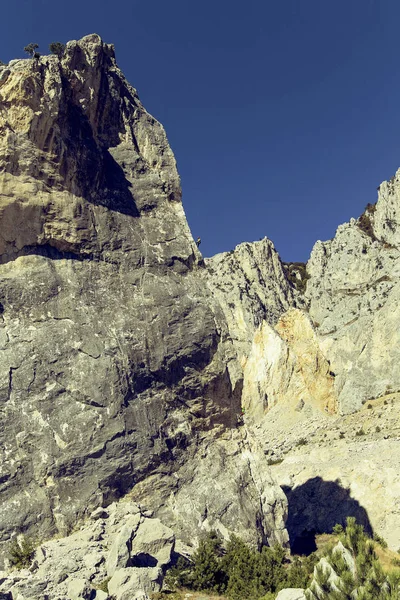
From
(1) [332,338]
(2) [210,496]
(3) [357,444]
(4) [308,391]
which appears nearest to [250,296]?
(1) [332,338]

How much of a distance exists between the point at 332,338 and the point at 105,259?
53.7 metres

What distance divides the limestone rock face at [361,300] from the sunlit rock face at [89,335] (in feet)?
135

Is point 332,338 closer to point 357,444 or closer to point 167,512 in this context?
point 357,444

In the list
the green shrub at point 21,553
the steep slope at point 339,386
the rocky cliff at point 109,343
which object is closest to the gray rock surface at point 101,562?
the green shrub at point 21,553

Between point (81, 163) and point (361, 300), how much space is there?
5892cm

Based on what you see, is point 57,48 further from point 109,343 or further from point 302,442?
point 302,442

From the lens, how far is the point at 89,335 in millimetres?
28297

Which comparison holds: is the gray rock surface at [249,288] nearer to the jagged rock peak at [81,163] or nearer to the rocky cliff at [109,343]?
the rocky cliff at [109,343]

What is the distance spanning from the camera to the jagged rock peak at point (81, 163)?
93.0 feet

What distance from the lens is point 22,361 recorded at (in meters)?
26.8

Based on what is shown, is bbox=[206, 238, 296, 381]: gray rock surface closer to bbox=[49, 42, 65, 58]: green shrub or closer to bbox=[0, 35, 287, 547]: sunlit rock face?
bbox=[0, 35, 287, 547]: sunlit rock face

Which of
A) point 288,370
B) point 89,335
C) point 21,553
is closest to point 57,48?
point 89,335

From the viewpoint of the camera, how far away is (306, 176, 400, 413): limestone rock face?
68125 millimetres

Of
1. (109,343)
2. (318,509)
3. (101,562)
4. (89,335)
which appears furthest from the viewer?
(318,509)
